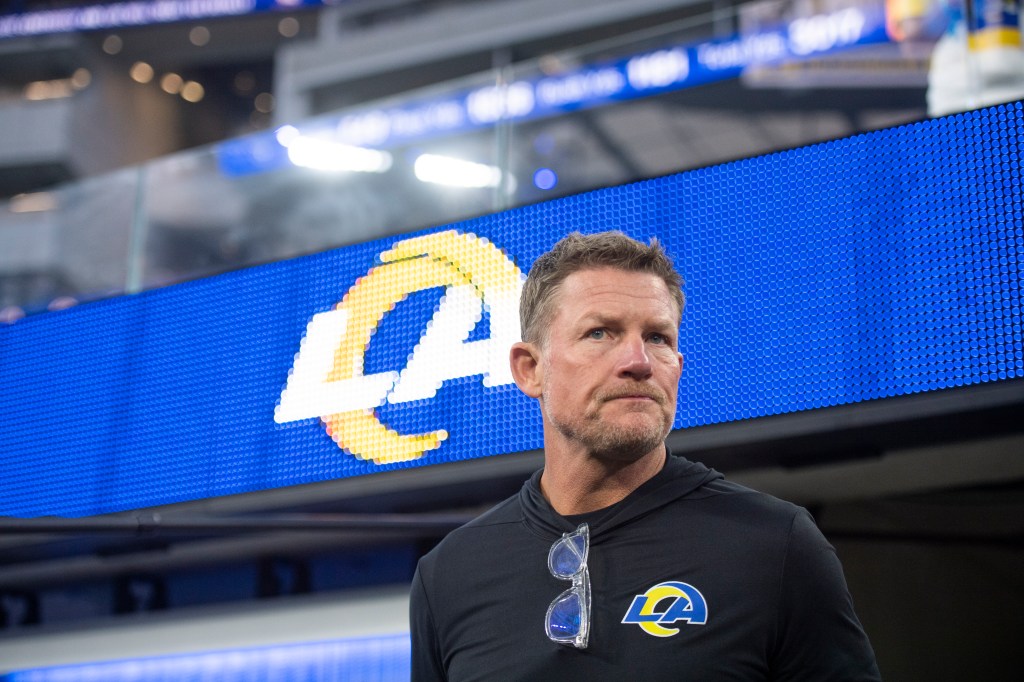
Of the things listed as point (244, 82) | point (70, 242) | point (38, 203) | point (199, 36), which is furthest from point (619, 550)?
point (244, 82)

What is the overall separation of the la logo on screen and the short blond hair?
231cm

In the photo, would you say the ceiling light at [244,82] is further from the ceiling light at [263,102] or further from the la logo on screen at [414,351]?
the la logo on screen at [414,351]

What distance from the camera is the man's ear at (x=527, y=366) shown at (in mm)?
1947

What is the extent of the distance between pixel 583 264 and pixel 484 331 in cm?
255

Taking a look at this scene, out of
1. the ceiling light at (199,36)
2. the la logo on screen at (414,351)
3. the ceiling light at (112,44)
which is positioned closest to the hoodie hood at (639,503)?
the la logo on screen at (414,351)

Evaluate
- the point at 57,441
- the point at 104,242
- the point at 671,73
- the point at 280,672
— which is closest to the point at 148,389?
the point at 57,441

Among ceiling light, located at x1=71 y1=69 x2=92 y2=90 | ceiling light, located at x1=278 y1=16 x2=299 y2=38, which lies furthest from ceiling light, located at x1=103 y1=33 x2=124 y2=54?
ceiling light, located at x1=278 y1=16 x2=299 y2=38

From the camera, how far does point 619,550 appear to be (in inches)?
66.9

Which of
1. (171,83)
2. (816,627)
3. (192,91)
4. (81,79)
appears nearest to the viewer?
(816,627)

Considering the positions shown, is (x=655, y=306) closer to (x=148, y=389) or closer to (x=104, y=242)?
(x=148, y=389)

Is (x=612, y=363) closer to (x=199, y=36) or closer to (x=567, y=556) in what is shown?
(x=567, y=556)

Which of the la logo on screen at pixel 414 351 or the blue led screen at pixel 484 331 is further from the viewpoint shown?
the la logo on screen at pixel 414 351

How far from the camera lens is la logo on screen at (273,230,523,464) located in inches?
173

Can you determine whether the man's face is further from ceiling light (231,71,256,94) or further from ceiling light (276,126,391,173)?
ceiling light (231,71,256,94)
